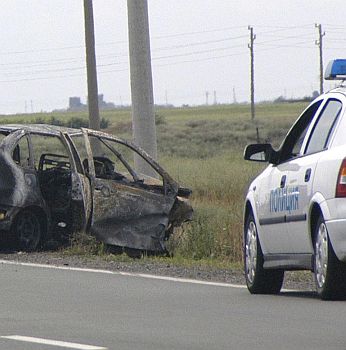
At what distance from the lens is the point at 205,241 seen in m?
18.0

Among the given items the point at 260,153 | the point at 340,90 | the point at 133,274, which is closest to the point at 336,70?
the point at 340,90

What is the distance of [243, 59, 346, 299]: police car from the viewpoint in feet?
35.6

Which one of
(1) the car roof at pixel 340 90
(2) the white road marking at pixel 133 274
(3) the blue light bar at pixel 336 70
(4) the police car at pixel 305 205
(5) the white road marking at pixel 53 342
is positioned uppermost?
(3) the blue light bar at pixel 336 70

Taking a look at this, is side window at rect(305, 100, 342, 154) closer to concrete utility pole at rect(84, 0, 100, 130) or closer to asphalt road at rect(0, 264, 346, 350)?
asphalt road at rect(0, 264, 346, 350)

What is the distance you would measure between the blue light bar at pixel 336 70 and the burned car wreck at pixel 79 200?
643 centimetres

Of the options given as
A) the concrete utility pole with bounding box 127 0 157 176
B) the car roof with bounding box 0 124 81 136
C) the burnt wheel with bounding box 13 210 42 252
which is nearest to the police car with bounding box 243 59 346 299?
the burnt wheel with bounding box 13 210 42 252

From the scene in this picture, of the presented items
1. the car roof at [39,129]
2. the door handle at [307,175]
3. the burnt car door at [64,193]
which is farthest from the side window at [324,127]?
the car roof at [39,129]

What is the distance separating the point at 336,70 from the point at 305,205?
1255mm

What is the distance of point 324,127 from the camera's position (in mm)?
11594

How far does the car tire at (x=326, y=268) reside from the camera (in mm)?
10922

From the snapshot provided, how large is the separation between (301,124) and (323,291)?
5.68 feet

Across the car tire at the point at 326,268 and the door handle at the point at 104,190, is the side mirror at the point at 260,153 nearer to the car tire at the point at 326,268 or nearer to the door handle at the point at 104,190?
the car tire at the point at 326,268

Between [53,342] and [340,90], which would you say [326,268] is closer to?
[340,90]

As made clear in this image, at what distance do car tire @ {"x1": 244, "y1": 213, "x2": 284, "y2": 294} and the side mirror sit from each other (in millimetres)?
583
